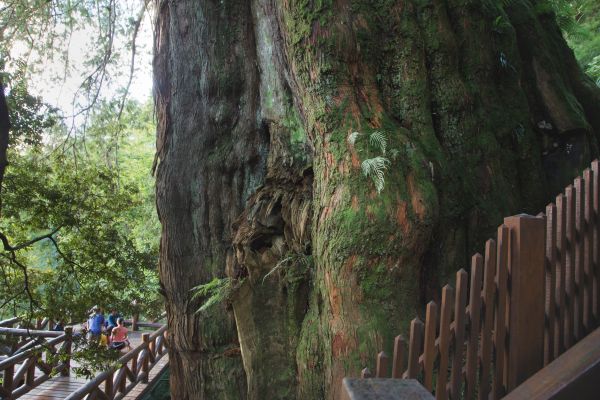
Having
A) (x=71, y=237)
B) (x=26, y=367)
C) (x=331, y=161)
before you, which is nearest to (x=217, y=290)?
(x=331, y=161)

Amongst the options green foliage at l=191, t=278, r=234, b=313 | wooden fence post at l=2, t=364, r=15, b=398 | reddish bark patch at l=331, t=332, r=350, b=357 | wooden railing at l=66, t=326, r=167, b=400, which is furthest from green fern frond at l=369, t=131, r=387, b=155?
wooden fence post at l=2, t=364, r=15, b=398

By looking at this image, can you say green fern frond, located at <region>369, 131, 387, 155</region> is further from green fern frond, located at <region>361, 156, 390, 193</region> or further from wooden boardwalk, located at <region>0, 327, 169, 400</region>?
wooden boardwalk, located at <region>0, 327, 169, 400</region>

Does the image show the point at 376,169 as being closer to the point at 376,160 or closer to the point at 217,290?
the point at 376,160

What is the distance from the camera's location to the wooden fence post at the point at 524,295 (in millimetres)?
2879

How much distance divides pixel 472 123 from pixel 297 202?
1719 millimetres

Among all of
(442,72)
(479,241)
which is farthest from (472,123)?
(479,241)

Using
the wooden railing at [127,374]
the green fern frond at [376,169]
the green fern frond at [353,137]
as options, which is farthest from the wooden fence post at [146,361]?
the green fern frond at [376,169]

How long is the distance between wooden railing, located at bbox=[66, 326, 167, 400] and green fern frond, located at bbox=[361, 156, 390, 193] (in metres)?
7.06

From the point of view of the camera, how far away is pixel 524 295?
2.91m

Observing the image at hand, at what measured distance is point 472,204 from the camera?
4504 mm

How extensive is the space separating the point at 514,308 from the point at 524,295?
0.30 feet

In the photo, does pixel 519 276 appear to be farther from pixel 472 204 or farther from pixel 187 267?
pixel 187 267

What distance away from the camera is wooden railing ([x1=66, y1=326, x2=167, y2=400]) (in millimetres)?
9633

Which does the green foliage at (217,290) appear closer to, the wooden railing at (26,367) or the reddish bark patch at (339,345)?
the reddish bark patch at (339,345)
